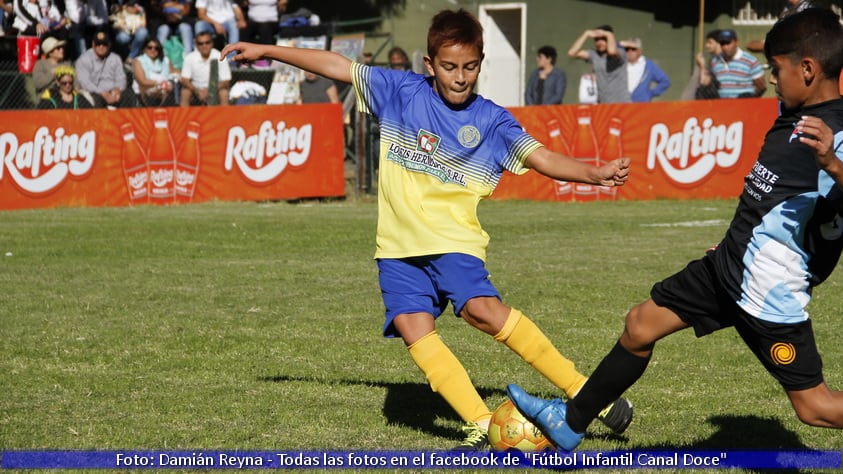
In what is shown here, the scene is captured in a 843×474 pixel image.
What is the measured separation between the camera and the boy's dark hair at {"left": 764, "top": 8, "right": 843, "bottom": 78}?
4.20 meters

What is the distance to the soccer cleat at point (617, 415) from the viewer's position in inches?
Answer: 199

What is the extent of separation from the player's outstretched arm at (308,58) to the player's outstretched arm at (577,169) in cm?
96

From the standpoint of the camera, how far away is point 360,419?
5688mm

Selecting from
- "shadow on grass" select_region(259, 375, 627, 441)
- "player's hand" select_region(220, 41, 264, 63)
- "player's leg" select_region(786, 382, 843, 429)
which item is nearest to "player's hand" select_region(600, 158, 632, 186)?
"player's leg" select_region(786, 382, 843, 429)

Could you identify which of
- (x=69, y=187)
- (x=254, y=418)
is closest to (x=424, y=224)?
(x=254, y=418)

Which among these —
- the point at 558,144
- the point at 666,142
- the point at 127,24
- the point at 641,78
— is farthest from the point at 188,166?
the point at 641,78

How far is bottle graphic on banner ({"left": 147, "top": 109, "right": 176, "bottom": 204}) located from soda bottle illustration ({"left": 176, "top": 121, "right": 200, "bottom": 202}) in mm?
97

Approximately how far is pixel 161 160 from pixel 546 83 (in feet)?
20.7

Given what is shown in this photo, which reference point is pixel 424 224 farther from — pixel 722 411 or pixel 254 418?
pixel 722 411

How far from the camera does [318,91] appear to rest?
782 inches

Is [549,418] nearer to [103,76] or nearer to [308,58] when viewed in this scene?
[308,58]

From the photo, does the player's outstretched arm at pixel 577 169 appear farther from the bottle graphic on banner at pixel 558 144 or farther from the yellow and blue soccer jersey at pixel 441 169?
the bottle graphic on banner at pixel 558 144

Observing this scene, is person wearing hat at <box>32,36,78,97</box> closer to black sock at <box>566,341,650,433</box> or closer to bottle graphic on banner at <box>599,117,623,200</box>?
bottle graphic on banner at <box>599,117,623,200</box>

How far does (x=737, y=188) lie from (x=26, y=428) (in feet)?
46.1
